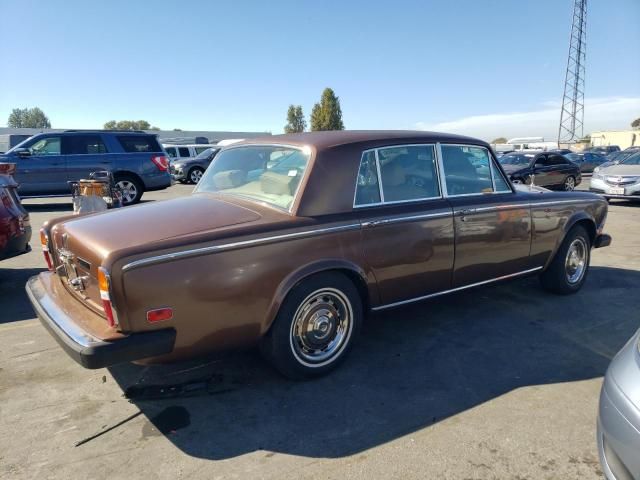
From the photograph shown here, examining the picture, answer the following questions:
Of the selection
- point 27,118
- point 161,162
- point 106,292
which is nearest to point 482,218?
point 106,292

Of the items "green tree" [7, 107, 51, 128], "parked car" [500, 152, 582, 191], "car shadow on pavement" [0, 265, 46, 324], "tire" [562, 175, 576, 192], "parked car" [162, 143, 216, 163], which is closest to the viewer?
"car shadow on pavement" [0, 265, 46, 324]

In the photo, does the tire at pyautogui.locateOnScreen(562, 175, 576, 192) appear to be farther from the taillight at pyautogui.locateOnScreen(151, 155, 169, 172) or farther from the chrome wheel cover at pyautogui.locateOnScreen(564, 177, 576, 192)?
the taillight at pyautogui.locateOnScreen(151, 155, 169, 172)

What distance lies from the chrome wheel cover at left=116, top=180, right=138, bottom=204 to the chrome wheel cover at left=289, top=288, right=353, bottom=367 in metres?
9.54

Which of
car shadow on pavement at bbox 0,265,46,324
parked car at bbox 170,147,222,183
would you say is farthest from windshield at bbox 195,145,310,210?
parked car at bbox 170,147,222,183

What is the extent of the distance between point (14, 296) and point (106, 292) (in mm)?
3362

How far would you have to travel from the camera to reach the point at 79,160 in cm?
1125

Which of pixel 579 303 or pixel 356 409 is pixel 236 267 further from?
pixel 579 303

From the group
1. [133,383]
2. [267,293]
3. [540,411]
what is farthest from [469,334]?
[133,383]

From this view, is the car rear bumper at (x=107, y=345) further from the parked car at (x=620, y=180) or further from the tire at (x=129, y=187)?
the parked car at (x=620, y=180)

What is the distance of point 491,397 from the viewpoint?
10.00 feet

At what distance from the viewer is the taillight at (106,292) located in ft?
8.14

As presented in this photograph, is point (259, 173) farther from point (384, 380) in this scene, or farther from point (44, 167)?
point (44, 167)

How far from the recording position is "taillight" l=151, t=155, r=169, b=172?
11.9 meters

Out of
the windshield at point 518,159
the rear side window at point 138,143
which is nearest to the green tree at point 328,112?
the windshield at point 518,159
